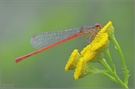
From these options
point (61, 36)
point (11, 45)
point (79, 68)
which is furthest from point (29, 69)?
point (79, 68)

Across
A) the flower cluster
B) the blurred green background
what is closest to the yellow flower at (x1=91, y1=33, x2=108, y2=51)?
the flower cluster

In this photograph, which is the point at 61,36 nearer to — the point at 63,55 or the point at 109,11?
the point at 63,55

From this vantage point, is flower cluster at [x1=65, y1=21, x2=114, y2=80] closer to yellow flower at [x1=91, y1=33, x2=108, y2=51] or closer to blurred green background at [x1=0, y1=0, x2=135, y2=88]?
yellow flower at [x1=91, y1=33, x2=108, y2=51]

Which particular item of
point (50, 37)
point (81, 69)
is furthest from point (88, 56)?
point (50, 37)

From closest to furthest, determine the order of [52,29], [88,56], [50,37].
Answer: [88,56], [50,37], [52,29]

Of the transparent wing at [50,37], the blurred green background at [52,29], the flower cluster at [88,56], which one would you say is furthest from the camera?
the blurred green background at [52,29]

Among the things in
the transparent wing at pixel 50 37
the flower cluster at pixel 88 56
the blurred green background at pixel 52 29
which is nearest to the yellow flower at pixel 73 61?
the flower cluster at pixel 88 56

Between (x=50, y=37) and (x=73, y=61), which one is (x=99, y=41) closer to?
(x=73, y=61)

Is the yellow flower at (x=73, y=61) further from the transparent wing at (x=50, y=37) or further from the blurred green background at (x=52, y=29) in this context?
the blurred green background at (x=52, y=29)
